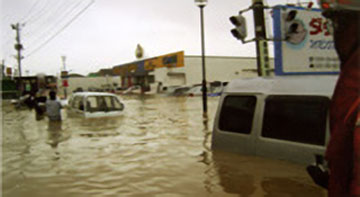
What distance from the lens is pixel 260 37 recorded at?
794 cm

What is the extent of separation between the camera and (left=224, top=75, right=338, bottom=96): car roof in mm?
4098

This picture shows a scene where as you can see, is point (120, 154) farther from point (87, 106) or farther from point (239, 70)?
point (239, 70)

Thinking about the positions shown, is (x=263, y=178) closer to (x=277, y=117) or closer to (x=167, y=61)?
(x=277, y=117)

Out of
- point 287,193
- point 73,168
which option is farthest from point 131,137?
point 287,193

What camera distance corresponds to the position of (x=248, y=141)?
192 inches

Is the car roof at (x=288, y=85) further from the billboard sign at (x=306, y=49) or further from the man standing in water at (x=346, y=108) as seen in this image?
the man standing in water at (x=346, y=108)

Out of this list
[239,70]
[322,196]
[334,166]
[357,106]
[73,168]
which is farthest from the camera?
[239,70]

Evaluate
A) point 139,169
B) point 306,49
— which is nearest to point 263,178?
point 139,169

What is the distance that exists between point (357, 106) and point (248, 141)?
3.19 m

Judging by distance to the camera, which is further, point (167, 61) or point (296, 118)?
point (167, 61)

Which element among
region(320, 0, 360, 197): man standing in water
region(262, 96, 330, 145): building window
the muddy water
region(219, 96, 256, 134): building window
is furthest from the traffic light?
region(320, 0, 360, 197): man standing in water

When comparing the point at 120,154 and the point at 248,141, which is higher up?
the point at 248,141

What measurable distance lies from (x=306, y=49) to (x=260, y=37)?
1.91m

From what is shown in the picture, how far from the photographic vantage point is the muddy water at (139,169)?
4770 mm
